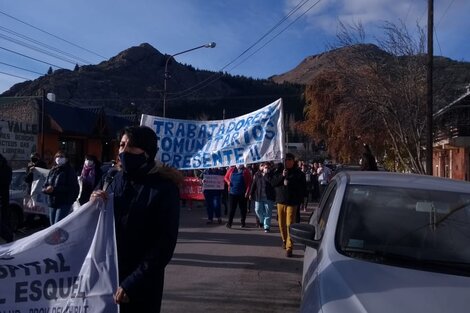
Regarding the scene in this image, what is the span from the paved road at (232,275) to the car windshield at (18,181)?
3868mm

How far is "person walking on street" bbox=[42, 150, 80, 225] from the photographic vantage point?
9188 millimetres

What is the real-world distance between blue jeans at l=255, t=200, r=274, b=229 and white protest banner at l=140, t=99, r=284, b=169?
284 cm

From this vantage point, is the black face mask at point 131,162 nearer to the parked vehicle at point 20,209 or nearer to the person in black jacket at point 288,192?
the person in black jacket at point 288,192

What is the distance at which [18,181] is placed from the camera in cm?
1352

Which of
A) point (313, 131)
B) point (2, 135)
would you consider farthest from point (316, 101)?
point (2, 135)

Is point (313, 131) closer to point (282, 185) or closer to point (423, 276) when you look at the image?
point (282, 185)

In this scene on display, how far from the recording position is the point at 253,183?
14.7 m

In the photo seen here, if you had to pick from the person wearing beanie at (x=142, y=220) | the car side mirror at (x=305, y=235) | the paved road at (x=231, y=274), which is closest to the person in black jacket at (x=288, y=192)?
the paved road at (x=231, y=274)

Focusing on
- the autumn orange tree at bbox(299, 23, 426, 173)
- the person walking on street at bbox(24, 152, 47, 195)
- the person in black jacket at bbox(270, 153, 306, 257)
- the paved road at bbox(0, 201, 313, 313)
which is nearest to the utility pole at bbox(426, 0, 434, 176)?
the autumn orange tree at bbox(299, 23, 426, 173)

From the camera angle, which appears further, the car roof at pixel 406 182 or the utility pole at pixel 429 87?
the utility pole at pixel 429 87

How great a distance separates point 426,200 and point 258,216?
1004cm

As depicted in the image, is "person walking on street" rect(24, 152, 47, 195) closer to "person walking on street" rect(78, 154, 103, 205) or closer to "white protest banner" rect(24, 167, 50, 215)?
"white protest banner" rect(24, 167, 50, 215)

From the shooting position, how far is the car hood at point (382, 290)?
309 cm

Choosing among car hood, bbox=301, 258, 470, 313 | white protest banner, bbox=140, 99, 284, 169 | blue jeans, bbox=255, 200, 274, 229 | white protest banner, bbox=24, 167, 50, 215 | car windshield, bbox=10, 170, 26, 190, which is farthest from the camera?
blue jeans, bbox=255, 200, 274, 229
